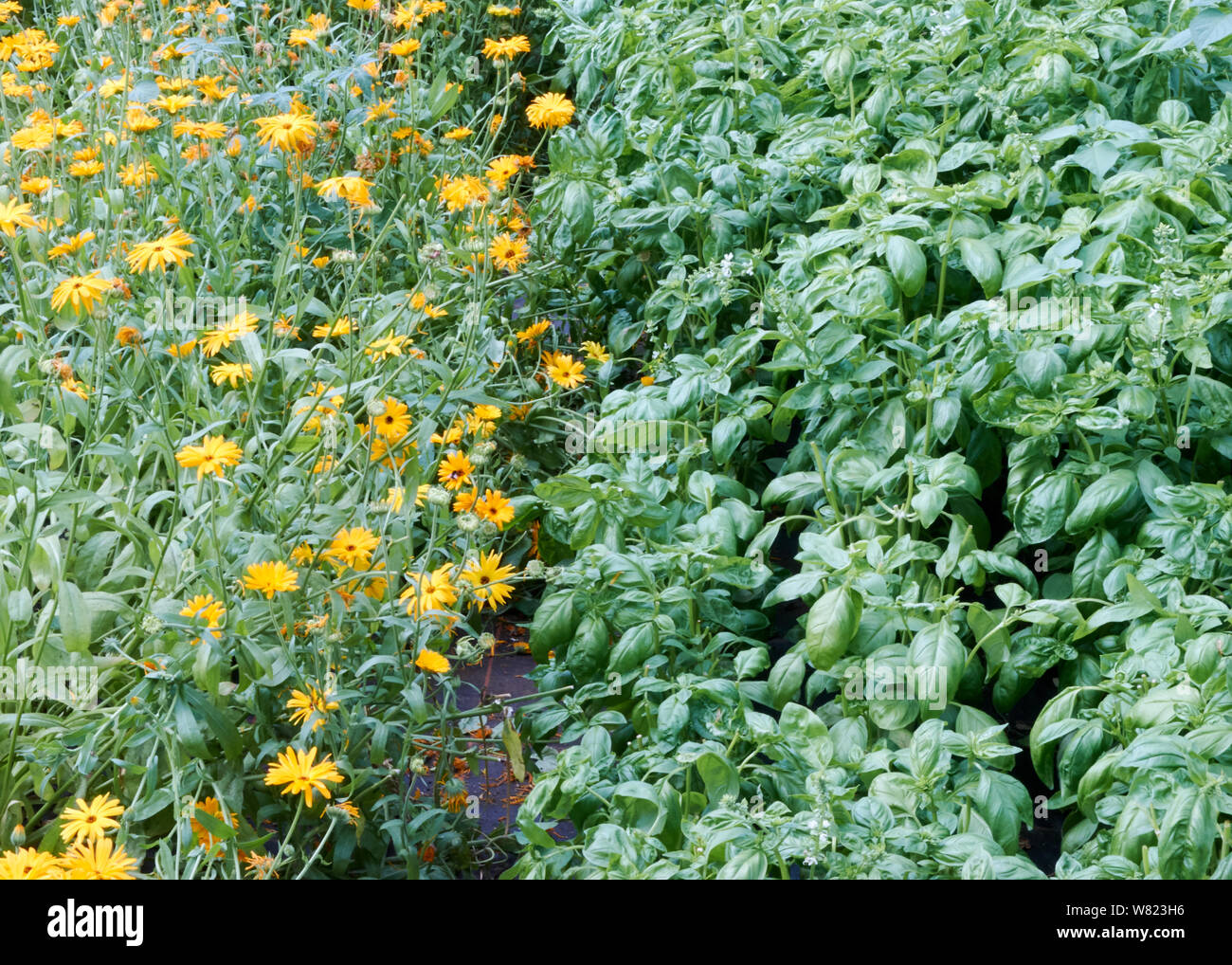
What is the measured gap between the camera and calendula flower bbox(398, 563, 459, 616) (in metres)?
1.82

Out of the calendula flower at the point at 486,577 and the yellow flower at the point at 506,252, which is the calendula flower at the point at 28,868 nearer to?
the calendula flower at the point at 486,577

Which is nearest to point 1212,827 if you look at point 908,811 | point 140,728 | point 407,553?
point 908,811

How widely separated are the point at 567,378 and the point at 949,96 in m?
1.14

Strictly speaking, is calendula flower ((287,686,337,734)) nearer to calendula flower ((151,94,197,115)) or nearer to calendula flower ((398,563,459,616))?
calendula flower ((398,563,459,616))

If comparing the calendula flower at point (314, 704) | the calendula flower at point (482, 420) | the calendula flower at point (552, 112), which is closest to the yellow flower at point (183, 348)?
the calendula flower at point (482, 420)

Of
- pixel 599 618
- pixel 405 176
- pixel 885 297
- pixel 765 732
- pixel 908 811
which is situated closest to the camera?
pixel 908 811

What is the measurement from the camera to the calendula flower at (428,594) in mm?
1816

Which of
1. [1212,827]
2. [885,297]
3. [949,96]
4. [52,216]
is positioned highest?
[949,96]

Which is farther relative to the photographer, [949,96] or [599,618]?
[949,96]

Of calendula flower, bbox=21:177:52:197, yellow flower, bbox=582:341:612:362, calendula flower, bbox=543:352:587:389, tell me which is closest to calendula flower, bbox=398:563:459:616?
calendula flower, bbox=543:352:587:389

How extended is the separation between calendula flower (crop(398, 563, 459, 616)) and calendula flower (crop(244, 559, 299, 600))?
19 centimetres

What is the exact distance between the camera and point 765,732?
1.77 meters

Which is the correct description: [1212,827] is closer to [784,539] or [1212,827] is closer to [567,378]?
[784,539]

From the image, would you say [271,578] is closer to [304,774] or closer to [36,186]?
[304,774]
